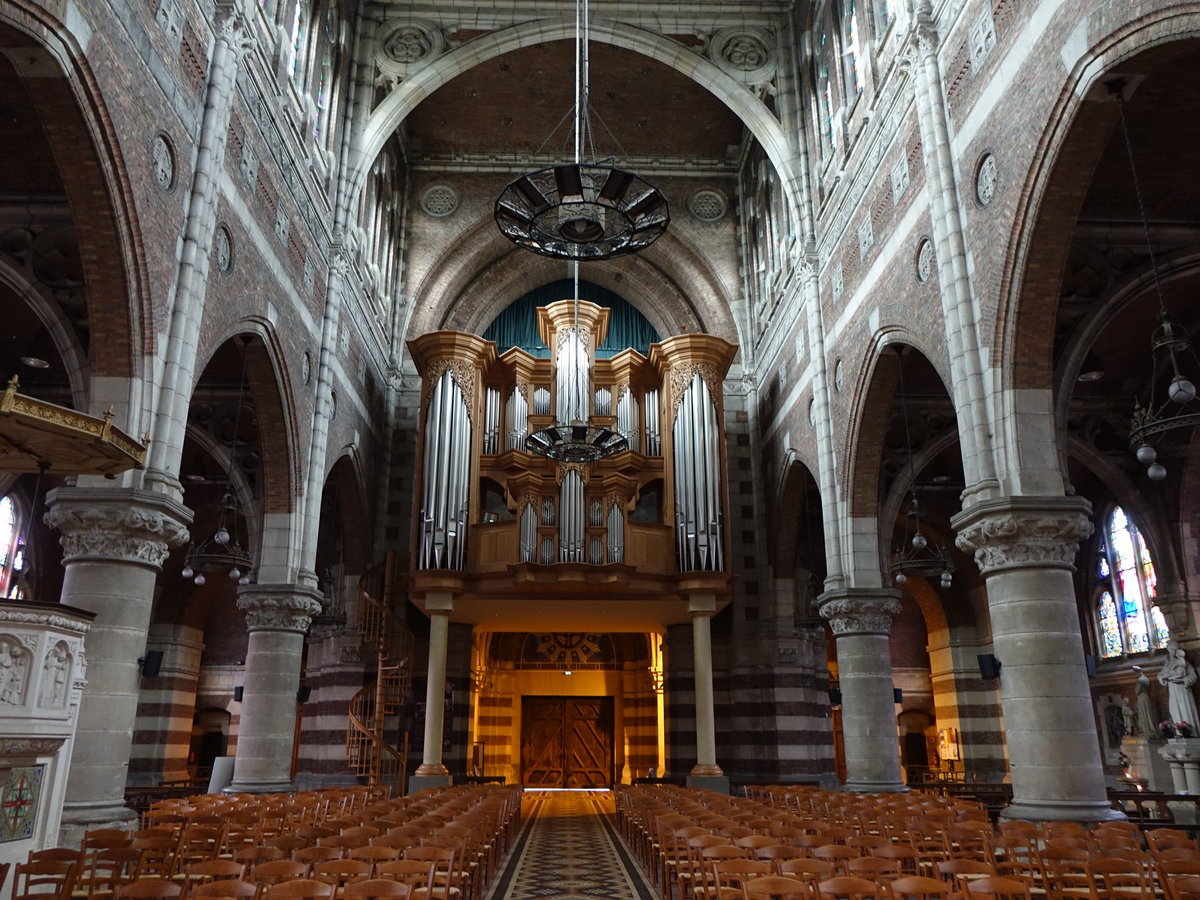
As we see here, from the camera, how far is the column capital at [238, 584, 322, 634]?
1780cm

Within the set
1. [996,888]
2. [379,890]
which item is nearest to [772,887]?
[996,888]

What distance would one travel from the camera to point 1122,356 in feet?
62.2

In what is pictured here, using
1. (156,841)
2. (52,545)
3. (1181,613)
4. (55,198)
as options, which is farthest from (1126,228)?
(52,545)

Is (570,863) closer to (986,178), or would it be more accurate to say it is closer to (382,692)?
(382,692)

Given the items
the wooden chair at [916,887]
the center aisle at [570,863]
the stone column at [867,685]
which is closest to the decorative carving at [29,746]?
the center aisle at [570,863]

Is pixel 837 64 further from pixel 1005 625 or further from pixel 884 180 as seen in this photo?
pixel 1005 625

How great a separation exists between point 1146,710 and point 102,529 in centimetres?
2097

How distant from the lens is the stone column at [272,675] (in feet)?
56.5

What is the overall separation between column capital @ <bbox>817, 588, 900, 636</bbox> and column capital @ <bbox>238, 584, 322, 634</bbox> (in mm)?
10052

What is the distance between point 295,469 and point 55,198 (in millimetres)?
6155

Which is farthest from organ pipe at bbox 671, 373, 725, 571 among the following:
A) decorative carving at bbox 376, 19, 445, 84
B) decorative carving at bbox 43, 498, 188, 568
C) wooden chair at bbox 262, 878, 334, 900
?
wooden chair at bbox 262, 878, 334, 900

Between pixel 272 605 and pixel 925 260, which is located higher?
pixel 925 260

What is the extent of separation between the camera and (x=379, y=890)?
5.78m

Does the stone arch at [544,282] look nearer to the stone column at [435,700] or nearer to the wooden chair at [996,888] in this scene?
the stone column at [435,700]
